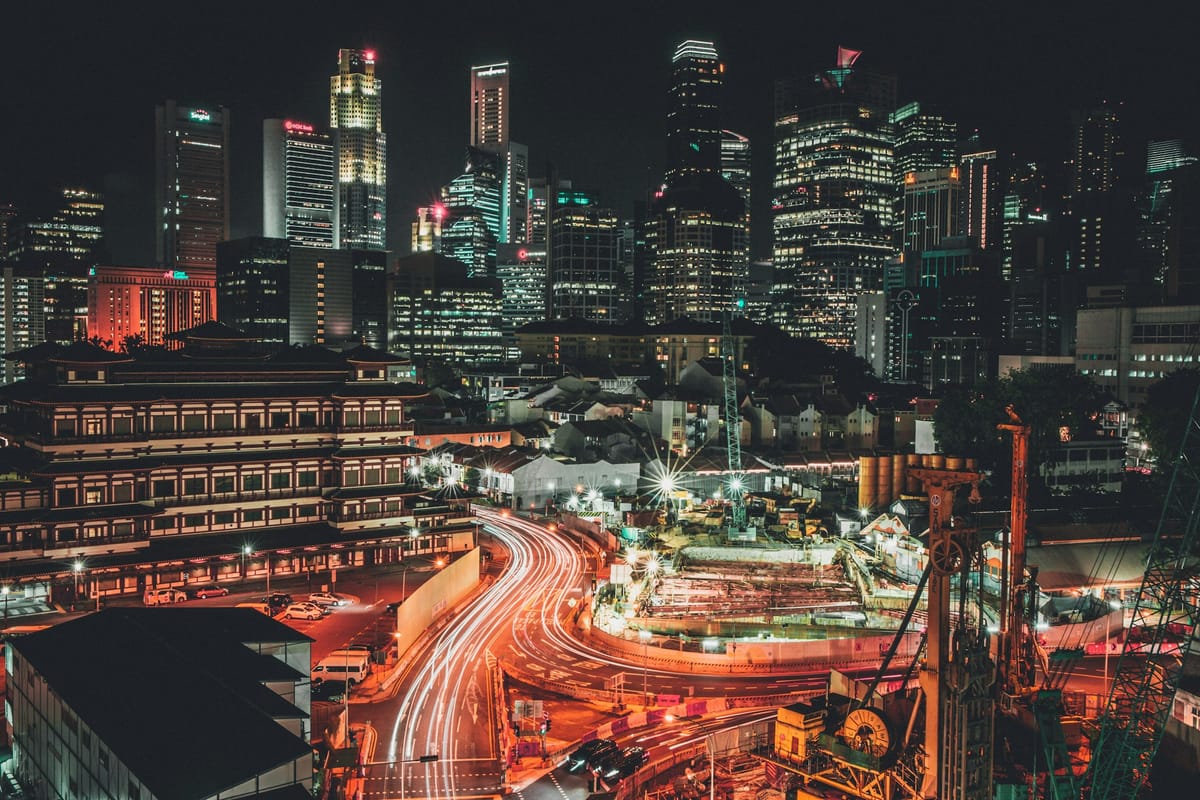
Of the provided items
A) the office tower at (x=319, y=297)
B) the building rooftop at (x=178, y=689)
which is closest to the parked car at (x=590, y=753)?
the building rooftop at (x=178, y=689)

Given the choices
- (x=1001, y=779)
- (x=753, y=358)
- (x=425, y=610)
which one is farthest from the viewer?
(x=753, y=358)

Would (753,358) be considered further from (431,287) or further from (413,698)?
(413,698)

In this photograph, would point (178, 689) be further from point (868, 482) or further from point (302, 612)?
point (868, 482)

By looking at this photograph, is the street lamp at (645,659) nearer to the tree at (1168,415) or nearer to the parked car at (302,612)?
the parked car at (302,612)

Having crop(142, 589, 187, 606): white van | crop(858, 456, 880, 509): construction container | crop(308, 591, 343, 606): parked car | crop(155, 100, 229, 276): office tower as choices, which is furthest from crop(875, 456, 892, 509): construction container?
crop(155, 100, 229, 276): office tower

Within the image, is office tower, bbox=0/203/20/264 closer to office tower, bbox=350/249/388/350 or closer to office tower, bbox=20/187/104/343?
office tower, bbox=20/187/104/343

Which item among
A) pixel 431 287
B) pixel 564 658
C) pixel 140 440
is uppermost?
pixel 431 287

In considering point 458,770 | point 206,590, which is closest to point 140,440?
point 206,590
